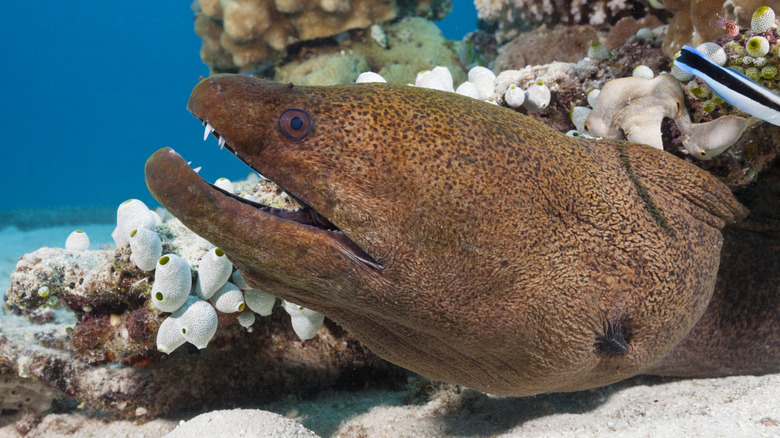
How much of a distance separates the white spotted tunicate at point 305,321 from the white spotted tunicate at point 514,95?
2.04 meters

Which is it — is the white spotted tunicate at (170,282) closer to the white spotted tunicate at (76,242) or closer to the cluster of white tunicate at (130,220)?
the cluster of white tunicate at (130,220)

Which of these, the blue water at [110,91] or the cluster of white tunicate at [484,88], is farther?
the blue water at [110,91]

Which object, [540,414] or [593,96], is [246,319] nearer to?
[540,414]

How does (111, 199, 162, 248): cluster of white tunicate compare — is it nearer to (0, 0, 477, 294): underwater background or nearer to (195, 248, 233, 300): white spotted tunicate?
(195, 248, 233, 300): white spotted tunicate

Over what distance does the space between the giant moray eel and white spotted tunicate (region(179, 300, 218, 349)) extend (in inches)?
37.1

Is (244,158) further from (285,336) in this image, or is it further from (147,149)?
(147,149)

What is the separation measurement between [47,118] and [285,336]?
467 ft

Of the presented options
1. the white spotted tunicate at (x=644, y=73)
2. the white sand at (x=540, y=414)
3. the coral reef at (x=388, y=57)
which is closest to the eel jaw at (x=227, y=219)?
the white sand at (x=540, y=414)

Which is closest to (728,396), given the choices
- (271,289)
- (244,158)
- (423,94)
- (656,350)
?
(656,350)

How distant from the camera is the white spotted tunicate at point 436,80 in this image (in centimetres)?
347

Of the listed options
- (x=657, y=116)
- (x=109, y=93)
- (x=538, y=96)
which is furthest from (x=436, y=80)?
(x=109, y=93)

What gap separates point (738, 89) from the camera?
6.14 ft

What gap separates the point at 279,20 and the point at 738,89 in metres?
7.72

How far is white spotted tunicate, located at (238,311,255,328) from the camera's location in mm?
3089
